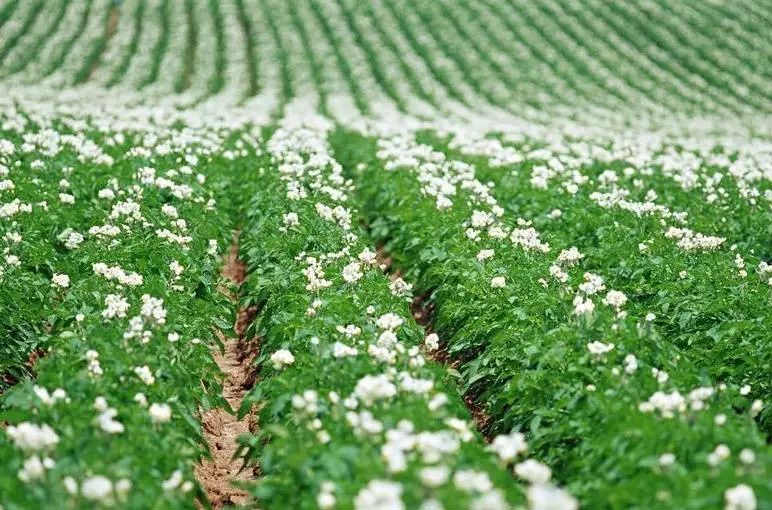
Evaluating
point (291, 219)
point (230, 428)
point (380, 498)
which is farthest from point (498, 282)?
point (380, 498)

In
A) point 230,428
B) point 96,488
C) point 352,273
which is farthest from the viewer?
point 352,273

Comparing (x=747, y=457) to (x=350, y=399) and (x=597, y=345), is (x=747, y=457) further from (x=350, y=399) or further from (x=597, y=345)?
(x=350, y=399)

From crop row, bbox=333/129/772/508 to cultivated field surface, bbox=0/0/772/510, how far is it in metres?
0.03

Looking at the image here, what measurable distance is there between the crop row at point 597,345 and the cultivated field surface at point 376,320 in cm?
3

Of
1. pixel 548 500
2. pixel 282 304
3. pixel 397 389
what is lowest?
pixel 282 304

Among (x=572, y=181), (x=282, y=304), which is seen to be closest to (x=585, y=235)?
(x=572, y=181)

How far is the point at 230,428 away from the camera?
866 centimetres

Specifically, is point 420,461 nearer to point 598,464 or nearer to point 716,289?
point 598,464

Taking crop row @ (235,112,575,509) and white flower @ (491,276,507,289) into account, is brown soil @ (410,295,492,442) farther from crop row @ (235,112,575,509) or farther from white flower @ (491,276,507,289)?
white flower @ (491,276,507,289)

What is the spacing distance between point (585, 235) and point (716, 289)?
3.03 m

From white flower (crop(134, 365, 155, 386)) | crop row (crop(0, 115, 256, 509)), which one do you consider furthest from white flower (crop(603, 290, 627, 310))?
white flower (crop(134, 365, 155, 386))

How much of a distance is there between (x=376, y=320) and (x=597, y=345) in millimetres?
2006

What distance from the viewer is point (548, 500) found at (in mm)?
4379

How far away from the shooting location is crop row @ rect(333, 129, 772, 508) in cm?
548
